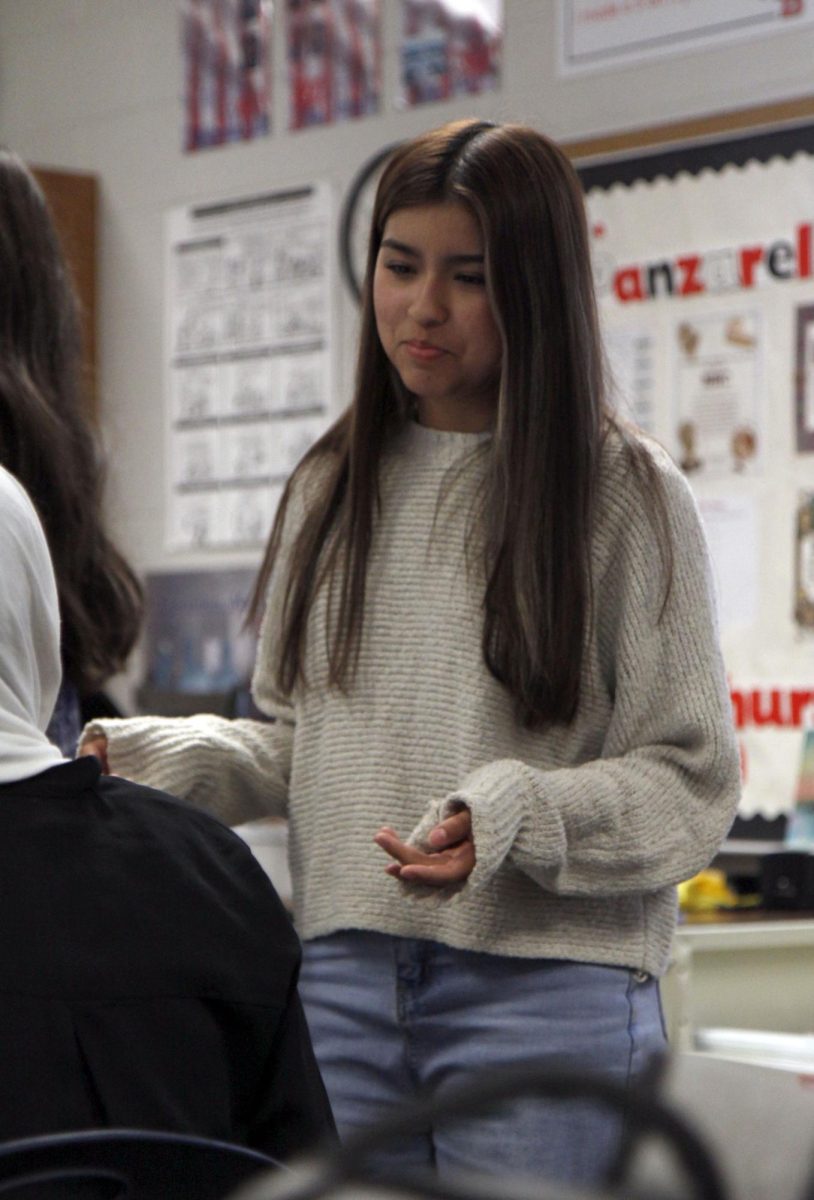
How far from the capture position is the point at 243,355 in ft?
11.9

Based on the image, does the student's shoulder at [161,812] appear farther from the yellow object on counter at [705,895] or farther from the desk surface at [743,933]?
the yellow object on counter at [705,895]

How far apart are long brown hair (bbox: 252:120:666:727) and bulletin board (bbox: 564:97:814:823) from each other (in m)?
1.43

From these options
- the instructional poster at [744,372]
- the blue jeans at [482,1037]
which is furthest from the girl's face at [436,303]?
the instructional poster at [744,372]

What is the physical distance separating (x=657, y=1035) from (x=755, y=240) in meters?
1.77

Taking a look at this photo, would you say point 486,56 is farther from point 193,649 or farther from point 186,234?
point 193,649

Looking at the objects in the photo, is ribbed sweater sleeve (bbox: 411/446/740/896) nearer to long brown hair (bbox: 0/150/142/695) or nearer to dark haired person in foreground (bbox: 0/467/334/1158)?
dark haired person in foreground (bbox: 0/467/334/1158)

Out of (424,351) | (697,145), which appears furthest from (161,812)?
(697,145)

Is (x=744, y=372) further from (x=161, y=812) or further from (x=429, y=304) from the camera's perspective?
(x=161, y=812)

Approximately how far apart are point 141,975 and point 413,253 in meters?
0.59

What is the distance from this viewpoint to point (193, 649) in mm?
3627

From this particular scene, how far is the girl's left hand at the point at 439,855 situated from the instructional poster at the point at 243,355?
238 cm

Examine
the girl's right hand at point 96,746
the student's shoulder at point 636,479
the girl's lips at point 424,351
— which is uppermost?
the girl's lips at point 424,351

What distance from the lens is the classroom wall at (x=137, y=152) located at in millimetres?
3439

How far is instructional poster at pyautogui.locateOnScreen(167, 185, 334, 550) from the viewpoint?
3.49m
